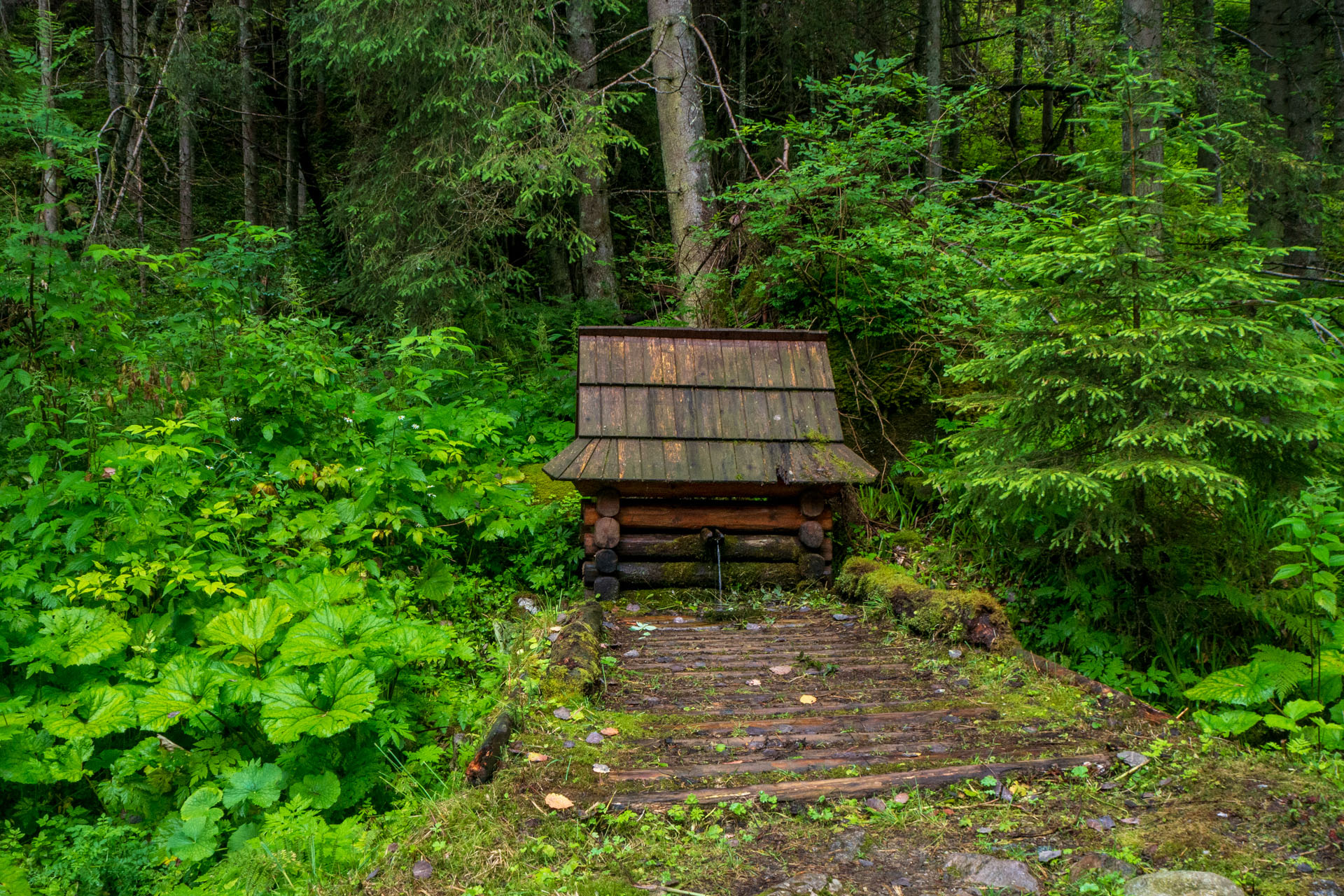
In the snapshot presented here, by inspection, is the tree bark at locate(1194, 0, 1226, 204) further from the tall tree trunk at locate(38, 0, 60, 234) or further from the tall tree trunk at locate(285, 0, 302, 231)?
the tall tree trunk at locate(285, 0, 302, 231)

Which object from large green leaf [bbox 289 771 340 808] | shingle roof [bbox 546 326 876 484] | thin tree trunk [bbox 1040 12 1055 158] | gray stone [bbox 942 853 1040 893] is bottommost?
large green leaf [bbox 289 771 340 808]

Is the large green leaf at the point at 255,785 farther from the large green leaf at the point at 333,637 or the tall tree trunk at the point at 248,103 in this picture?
the tall tree trunk at the point at 248,103

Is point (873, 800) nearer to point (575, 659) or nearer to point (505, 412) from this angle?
point (575, 659)

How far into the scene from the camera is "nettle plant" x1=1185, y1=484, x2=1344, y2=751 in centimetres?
317

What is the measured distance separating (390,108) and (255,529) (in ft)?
27.8

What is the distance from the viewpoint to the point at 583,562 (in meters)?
6.13

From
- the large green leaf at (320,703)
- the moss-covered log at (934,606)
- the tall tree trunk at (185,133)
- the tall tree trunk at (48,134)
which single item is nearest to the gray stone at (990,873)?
the moss-covered log at (934,606)

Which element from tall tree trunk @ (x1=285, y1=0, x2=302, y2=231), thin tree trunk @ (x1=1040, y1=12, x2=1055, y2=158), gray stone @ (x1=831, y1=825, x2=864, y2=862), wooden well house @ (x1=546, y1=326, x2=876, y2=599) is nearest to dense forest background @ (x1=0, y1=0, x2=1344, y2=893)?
thin tree trunk @ (x1=1040, y1=12, x2=1055, y2=158)

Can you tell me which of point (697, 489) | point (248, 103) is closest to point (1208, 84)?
point (697, 489)

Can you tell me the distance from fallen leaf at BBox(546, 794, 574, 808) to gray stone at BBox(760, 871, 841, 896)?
0.82m

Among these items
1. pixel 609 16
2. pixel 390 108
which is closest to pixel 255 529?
pixel 390 108

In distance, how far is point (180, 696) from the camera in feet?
11.4

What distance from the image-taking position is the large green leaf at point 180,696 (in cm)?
337

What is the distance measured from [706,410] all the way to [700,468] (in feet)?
1.95
